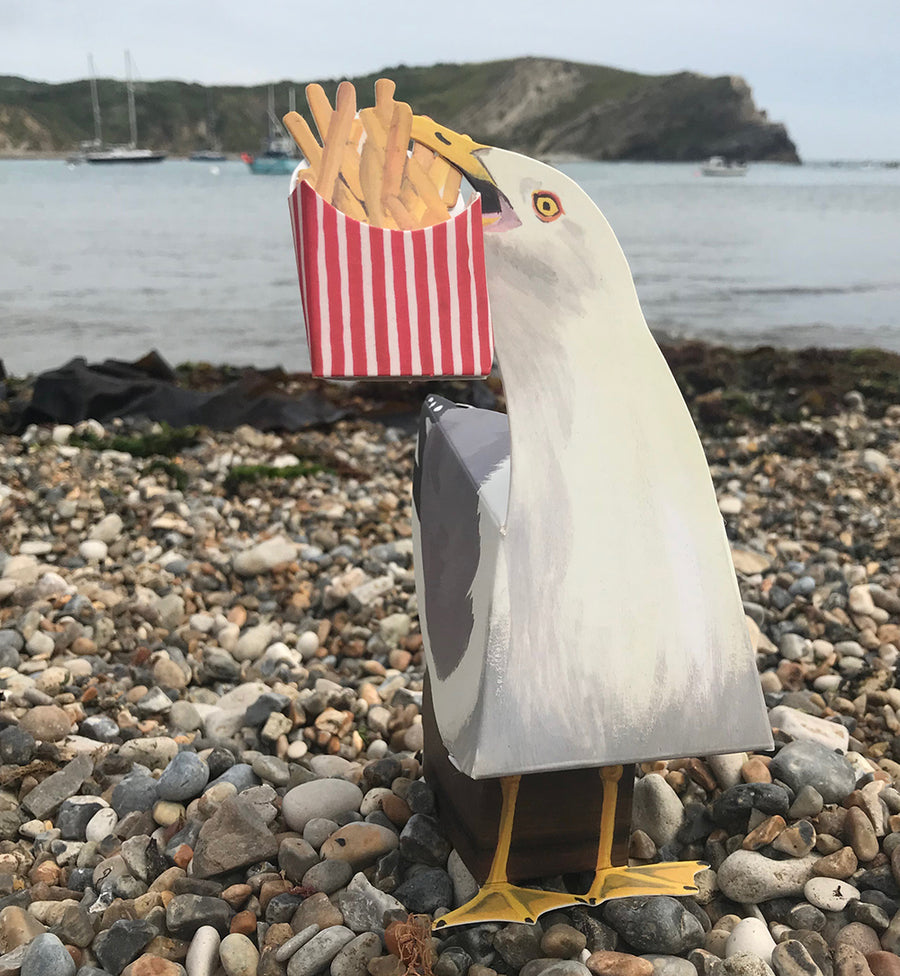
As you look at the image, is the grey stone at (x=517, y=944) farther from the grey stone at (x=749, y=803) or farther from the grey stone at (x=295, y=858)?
the grey stone at (x=749, y=803)

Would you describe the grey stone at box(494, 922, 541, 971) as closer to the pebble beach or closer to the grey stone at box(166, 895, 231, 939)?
the pebble beach

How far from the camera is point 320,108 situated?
1570mm

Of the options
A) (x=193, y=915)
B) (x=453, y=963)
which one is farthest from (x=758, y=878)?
(x=193, y=915)

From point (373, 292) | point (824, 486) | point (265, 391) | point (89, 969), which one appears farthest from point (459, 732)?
point (265, 391)

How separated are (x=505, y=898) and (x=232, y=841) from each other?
2.14 ft

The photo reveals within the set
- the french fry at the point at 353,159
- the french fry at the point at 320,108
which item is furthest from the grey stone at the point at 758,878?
the french fry at the point at 320,108

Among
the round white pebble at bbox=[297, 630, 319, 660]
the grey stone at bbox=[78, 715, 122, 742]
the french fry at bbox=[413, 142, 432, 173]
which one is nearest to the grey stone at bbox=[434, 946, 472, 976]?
the grey stone at bbox=[78, 715, 122, 742]

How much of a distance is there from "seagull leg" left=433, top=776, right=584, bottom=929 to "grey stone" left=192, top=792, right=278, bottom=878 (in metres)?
0.48

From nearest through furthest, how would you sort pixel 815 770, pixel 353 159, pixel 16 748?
pixel 353 159
pixel 815 770
pixel 16 748

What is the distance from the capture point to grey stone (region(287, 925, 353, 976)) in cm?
181

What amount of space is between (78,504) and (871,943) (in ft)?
12.6

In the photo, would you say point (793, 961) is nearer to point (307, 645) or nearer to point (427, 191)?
point (427, 191)

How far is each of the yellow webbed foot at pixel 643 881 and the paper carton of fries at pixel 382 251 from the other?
109 centimetres

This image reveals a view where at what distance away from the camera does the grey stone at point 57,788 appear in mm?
2443
